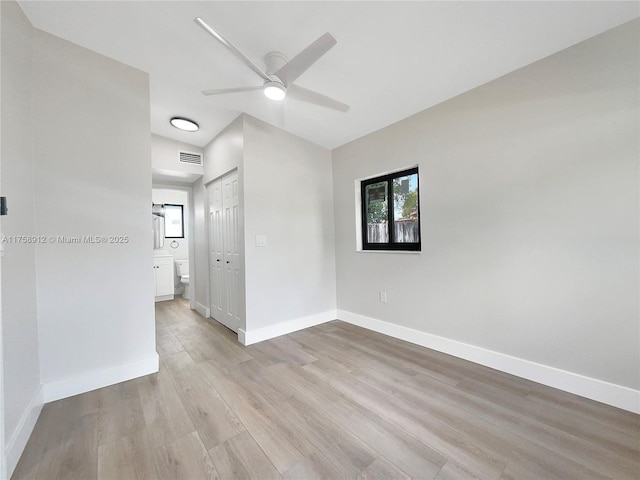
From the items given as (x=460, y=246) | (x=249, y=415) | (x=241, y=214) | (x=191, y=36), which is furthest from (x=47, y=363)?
(x=460, y=246)

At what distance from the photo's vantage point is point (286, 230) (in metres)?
3.21

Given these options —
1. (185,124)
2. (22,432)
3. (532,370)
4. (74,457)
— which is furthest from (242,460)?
(185,124)

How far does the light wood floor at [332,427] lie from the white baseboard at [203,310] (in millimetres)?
1569

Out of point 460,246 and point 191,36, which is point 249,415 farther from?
point 191,36

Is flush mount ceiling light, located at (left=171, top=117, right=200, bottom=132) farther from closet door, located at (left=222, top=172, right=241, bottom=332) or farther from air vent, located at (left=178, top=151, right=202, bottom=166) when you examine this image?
closet door, located at (left=222, top=172, right=241, bottom=332)

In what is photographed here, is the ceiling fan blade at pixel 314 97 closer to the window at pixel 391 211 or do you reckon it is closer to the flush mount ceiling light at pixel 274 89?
the flush mount ceiling light at pixel 274 89

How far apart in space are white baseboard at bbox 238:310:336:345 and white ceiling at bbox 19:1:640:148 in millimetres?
2491

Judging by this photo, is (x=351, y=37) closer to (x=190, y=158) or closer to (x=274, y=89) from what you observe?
(x=274, y=89)

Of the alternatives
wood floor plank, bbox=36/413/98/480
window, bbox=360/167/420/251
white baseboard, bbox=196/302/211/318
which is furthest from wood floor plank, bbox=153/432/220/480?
white baseboard, bbox=196/302/211/318

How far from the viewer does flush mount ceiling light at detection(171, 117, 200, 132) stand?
119 inches

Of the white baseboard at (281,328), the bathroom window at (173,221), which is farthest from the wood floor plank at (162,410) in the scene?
the bathroom window at (173,221)

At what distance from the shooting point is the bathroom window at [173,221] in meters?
5.75

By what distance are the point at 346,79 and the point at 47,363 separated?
3223 mm

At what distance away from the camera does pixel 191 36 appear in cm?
190
